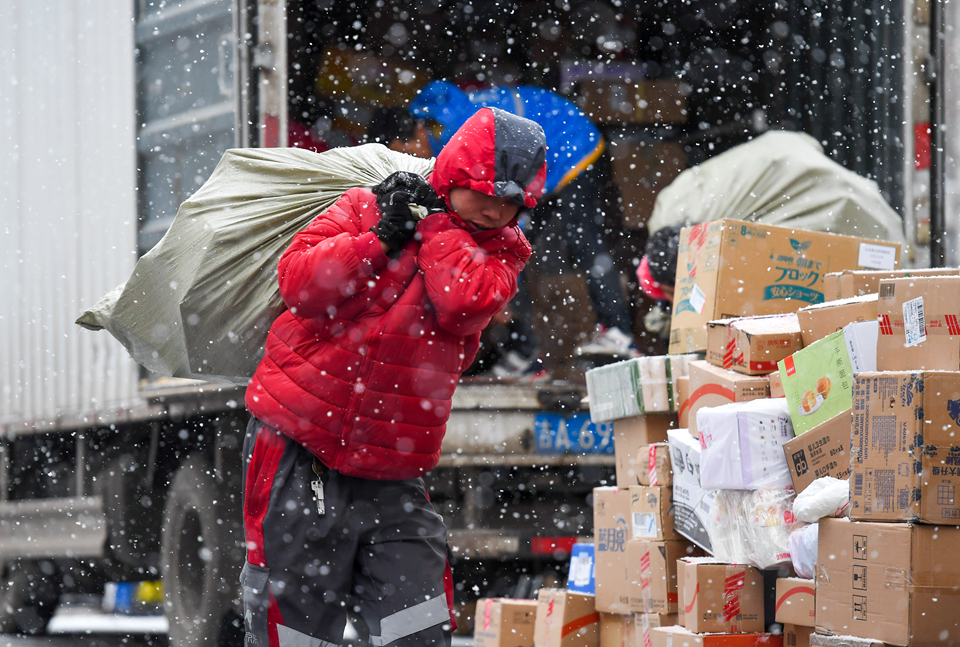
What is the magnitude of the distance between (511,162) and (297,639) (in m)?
1.21

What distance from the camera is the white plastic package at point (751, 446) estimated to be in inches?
136

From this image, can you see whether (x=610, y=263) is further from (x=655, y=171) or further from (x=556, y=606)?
(x=556, y=606)

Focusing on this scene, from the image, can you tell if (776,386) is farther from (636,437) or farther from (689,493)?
(636,437)

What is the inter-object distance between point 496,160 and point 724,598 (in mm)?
1559

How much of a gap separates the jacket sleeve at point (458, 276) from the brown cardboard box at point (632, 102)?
5136mm

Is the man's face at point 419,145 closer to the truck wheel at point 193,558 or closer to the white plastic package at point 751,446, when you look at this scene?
the truck wheel at point 193,558

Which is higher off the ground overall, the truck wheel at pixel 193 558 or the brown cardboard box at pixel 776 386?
the brown cardboard box at pixel 776 386

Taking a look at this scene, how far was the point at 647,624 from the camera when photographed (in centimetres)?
399

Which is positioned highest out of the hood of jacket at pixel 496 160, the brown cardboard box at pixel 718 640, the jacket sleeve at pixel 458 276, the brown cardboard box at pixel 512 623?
the hood of jacket at pixel 496 160

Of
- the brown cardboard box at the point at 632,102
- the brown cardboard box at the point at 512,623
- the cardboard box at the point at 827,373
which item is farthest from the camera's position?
the brown cardboard box at the point at 632,102

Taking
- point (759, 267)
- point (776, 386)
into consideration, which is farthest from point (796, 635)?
point (759, 267)

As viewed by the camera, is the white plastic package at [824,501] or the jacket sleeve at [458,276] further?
the white plastic package at [824,501]

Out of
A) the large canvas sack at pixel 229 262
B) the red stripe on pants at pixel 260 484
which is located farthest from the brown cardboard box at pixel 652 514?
the red stripe on pants at pixel 260 484

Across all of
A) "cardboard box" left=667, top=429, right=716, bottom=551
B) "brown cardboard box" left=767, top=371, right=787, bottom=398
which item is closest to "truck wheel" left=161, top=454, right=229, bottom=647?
"cardboard box" left=667, top=429, right=716, bottom=551
